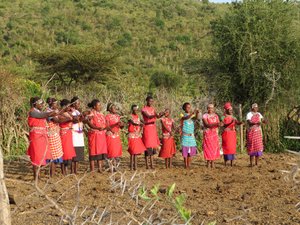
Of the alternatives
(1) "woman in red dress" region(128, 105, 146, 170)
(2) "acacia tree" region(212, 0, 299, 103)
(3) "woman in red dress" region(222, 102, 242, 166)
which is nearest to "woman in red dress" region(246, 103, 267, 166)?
(3) "woman in red dress" region(222, 102, 242, 166)

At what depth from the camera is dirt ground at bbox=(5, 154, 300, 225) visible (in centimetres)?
615

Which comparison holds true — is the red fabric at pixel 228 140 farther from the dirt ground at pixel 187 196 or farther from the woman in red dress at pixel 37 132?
the woman in red dress at pixel 37 132

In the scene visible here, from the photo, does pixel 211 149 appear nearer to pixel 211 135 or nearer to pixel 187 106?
pixel 211 135

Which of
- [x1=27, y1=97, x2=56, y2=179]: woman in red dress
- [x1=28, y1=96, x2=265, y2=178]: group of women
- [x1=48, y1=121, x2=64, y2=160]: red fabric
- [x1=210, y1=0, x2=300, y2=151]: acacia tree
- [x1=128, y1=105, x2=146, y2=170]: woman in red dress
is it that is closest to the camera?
[x1=27, y1=97, x2=56, y2=179]: woman in red dress

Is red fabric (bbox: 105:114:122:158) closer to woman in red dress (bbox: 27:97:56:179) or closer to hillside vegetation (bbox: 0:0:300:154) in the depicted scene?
woman in red dress (bbox: 27:97:56:179)

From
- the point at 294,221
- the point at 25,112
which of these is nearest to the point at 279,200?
the point at 294,221

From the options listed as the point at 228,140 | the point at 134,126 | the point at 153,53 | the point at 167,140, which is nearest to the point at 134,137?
the point at 134,126

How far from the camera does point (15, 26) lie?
3688cm

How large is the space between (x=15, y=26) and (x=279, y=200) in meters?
32.2

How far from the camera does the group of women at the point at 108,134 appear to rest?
880cm

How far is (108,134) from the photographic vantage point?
9.93 m

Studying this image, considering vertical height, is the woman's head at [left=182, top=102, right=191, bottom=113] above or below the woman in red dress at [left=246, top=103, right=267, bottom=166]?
above

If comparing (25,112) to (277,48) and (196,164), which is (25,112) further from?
(277,48)

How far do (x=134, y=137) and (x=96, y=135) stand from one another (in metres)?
0.79
